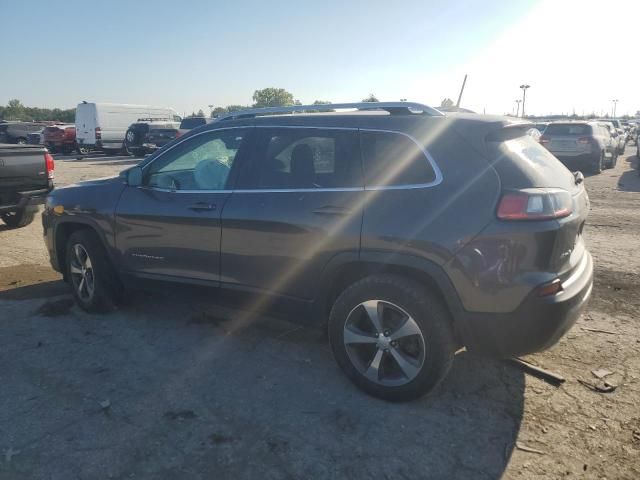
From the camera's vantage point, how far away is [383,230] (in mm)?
3199

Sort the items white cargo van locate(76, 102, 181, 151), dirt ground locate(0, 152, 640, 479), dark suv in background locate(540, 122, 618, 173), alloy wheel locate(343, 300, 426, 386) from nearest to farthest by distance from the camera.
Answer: dirt ground locate(0, 152, 640, 479) < alloy wheel locate(343, 300, 426, 386) < dark suv in background locate(540, 122, 618, 173) < white cargo van locate(76, 102, 181, 151)

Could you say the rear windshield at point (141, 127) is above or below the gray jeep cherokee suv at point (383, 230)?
above

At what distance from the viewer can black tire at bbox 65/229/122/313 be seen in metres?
4.70

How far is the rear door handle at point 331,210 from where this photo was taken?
334 centimetres

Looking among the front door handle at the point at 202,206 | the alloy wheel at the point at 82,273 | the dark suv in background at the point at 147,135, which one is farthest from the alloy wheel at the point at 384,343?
the dark suv in background at the point at 147,135

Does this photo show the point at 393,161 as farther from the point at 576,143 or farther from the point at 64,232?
the point at 576,143

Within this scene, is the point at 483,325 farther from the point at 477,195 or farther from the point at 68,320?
the point at 68,320

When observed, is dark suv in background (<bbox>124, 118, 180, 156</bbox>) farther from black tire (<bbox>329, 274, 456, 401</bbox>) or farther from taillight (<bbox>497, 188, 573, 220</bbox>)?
taillight (<bbox>497, 188, 573, 220</bbox>)

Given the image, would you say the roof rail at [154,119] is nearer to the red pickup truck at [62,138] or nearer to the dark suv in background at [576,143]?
the red pickup truck at [62,138]

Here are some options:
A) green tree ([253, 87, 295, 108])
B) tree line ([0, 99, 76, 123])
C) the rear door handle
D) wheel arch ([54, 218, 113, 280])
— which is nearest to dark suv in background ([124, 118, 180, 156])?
wheel arch ([54, 218, 113, 280])

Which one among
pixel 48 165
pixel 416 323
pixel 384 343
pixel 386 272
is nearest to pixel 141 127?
pixel 48 165

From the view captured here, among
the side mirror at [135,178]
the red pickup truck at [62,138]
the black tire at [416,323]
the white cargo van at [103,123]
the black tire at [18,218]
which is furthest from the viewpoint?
the red pickup truck at [62,138]

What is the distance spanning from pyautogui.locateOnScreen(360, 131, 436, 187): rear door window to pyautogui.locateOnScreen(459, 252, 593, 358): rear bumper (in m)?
0.88

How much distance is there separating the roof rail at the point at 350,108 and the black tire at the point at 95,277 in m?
1.67
